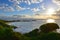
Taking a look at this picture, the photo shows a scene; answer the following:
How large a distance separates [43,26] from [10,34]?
1876mm

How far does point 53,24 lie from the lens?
6.61 metres

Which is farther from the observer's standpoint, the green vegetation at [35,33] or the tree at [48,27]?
the tree at [48,27]

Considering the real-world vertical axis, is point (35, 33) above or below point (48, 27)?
below

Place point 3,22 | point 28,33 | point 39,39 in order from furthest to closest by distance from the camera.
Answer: point 3,22, point 28,33, point 39,39

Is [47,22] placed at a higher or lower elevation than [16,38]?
higher

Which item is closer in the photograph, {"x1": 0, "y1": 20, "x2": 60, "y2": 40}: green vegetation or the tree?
{"x1": 0, "y1": 20, "x2": 60, "y2": 40}: green vegetation

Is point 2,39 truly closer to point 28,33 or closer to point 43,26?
point 28,33

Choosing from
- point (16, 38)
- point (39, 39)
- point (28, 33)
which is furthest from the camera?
point (28, 33)

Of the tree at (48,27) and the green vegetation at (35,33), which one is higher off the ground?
the tree at (48,27)

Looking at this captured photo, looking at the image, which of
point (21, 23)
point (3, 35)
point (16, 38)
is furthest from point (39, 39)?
point (21, 23)

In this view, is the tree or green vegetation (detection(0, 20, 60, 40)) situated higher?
the tree

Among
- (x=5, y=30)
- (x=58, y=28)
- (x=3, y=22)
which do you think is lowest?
(x=5, y=30)

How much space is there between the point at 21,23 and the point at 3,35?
2179mm

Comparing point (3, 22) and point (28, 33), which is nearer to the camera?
point (28, 33)
